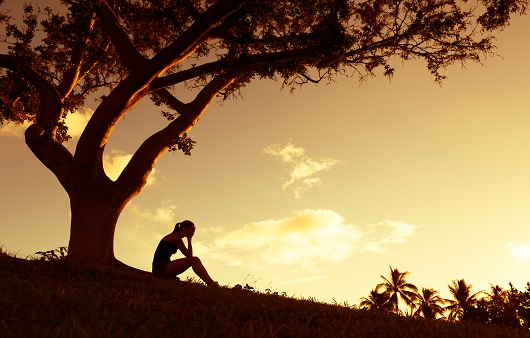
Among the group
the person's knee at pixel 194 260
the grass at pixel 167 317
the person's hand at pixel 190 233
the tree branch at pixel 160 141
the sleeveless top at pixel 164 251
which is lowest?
the grass at pixel 167 317

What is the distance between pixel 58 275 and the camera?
21.2 ft

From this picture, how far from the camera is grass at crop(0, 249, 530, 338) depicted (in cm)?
342

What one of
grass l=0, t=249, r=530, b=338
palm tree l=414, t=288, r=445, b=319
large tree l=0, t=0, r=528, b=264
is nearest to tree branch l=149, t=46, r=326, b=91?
large tree l=0, t=0, r=528, b=264

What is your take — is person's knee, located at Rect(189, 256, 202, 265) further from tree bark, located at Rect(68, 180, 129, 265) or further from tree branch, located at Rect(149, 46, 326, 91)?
tree branch, located at Rect(149, 46, 326, 91)

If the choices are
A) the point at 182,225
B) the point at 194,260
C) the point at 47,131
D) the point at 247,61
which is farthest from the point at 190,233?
the point at 47,131

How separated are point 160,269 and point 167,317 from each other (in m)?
5.25

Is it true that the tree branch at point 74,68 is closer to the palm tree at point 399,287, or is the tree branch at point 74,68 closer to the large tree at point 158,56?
the large tree at point 158,56

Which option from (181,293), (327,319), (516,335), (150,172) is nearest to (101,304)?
(181,293)

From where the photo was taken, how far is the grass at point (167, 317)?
11.2ft

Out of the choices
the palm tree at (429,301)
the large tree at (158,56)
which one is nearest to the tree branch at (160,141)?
the large tree at (158,56)

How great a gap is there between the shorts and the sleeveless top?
0.10 meters

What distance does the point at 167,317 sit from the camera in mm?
4145

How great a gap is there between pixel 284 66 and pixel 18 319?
30.1ft

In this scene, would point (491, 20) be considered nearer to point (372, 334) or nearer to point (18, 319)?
point (372, 334)
